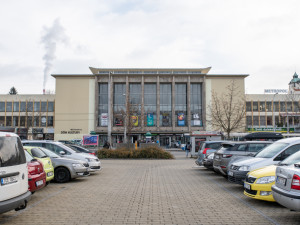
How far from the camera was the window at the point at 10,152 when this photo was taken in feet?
18.5

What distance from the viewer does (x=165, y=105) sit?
212 feet

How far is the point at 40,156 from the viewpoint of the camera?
33.9 ft

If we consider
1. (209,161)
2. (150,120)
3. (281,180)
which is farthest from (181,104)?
(281,180)

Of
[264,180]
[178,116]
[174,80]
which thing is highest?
[174,80]

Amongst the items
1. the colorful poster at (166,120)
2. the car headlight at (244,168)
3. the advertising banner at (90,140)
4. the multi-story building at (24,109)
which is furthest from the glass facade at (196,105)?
the car headlight at (244,168)

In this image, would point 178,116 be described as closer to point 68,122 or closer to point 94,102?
point 94,102

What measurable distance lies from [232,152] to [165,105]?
5234 cm

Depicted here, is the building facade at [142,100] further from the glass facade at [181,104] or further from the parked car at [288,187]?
Answer: the parked car at [288,187]

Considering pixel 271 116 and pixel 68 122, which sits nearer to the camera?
pixel 68 122

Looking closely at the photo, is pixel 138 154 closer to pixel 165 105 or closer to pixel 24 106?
pixel 165 105

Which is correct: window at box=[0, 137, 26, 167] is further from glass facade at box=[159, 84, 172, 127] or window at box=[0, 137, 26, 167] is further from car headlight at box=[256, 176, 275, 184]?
glass facade at box=[159, 84, 172, 127]

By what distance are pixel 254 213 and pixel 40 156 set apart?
6998mm

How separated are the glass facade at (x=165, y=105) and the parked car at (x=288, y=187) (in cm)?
5767

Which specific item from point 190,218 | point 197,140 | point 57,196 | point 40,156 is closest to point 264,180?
point 190,218
